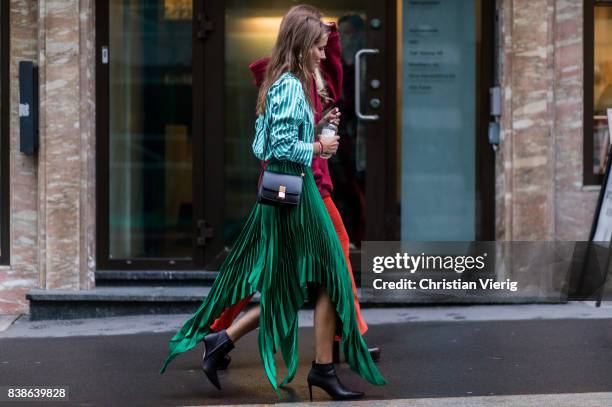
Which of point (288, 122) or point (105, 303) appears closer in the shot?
point (288, 122)

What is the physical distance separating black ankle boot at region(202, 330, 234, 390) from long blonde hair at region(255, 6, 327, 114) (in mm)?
1197

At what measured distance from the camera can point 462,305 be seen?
8.66m

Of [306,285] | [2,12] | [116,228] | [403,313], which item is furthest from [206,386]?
[2,12]

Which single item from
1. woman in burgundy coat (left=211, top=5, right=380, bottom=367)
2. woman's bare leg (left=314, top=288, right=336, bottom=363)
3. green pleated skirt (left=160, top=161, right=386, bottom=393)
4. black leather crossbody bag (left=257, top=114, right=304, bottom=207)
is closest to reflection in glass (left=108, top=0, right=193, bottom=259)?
woman in burgundy coat (left=211, top=5, right=380, bottom=367)

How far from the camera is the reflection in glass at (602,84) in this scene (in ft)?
28.8

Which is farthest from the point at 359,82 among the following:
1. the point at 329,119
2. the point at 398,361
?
the point at 329,119

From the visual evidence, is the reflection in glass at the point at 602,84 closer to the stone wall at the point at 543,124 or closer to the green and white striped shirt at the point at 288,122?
the stone wall at the point at 543,124

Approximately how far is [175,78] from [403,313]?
8.30ft

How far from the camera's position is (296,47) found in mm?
5480

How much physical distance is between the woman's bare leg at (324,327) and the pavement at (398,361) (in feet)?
0.77

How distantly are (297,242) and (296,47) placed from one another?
93 centimetres

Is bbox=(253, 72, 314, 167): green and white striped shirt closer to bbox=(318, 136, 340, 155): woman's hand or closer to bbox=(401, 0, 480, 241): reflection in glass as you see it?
bbox=(318, 136, 340, 155): woman's hand

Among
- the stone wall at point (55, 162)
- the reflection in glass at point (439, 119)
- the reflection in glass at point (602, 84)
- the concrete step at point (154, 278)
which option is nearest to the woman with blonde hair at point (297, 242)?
the concrete step at point (154, 278)

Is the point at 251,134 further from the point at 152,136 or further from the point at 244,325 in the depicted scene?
the point at 244,325
